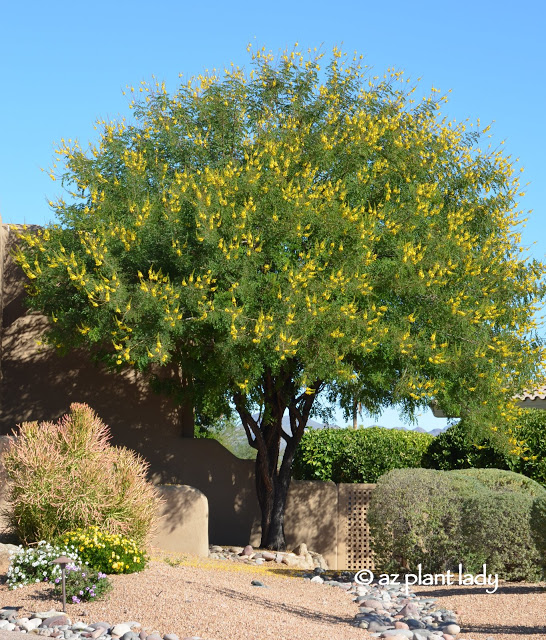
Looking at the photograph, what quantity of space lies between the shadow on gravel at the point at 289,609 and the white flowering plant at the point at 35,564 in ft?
5.86

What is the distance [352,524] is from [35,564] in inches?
363

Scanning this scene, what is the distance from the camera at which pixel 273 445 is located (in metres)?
17.1

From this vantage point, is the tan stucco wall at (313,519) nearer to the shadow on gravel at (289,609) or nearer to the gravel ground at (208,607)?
the gravel ground at (208,607)

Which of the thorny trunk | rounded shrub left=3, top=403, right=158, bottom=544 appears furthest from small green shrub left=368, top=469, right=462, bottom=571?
rounded shrub left=3, top=403, right=158, bottom=544

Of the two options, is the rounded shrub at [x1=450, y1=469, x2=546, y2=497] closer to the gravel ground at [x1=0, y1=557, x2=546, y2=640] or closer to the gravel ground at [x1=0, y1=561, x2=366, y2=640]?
the gravel ground at [x1=0, y1=557, x2=546, y2=640]

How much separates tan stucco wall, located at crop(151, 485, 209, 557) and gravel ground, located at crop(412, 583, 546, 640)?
4.05 m

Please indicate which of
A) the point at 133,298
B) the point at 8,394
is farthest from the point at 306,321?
the point at 8,394

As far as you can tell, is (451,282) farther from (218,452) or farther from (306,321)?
(218,452)

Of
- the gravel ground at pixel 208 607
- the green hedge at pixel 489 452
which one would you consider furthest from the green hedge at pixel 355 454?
the gravel ground at pixel 208 607

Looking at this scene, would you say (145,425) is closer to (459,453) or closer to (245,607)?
(459,453)

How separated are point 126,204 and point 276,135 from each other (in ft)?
9.95

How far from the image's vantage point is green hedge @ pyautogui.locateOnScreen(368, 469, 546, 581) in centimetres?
1230

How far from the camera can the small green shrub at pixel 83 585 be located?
898 centimetres

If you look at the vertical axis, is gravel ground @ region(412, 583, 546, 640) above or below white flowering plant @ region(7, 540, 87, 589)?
below
